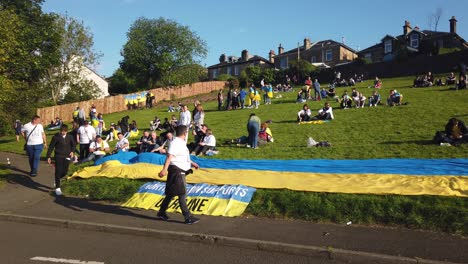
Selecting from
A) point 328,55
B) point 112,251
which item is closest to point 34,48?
point 112,251

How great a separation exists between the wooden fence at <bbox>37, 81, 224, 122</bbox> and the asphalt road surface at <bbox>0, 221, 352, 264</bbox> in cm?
3313

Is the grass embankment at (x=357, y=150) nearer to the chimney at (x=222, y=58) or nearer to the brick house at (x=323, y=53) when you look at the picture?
the brick house at (x=323, y=53)

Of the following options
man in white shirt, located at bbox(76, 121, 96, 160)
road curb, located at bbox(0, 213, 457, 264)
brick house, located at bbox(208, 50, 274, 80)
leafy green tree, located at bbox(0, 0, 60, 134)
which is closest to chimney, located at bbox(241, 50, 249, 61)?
brick house, located at bbox(208, 50, 274, 80)

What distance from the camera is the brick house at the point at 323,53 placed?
75500mm

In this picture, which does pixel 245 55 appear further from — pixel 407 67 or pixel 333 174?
pixel 333 174

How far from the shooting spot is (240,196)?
982cm

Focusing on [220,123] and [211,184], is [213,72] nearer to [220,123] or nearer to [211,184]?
[220,123]

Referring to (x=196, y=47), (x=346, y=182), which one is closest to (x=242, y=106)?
(x=346, y=182)

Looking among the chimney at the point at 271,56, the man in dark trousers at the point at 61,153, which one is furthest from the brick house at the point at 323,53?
the man in dark trousers at the point at 61,153

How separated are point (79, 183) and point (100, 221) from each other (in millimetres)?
4018

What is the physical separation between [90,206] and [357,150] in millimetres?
8538

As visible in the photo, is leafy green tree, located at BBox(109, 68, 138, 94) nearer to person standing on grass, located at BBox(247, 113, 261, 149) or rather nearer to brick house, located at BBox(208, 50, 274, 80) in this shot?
brick house, located at BBox(208, 50, 274, 80)

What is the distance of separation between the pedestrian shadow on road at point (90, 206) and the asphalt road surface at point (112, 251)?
1.20m

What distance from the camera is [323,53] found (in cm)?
7688
